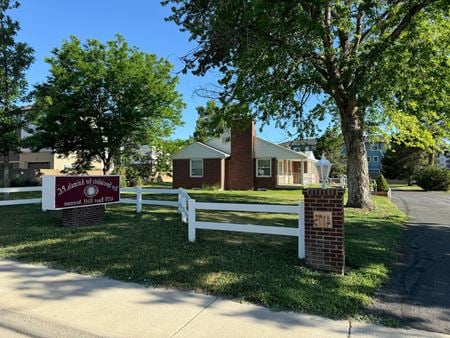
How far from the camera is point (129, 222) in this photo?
1100cm

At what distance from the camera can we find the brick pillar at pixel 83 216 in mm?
10359

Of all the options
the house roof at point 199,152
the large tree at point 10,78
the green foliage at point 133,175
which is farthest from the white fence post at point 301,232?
the green foliage at point 133,175

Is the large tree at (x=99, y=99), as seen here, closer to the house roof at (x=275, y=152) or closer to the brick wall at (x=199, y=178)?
the brick wall at (x=199, y=178)

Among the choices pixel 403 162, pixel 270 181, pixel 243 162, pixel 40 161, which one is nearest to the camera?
pixel 270 181

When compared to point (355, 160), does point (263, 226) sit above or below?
below

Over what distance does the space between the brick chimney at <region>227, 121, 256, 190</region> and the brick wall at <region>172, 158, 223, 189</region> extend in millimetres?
1223

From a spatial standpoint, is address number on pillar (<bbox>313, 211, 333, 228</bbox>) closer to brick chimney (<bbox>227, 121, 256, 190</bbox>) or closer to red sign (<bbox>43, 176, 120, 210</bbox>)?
red sign (<bbox>43, 176, 120, 210</bbox>)

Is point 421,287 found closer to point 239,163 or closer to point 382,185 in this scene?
point 382,185

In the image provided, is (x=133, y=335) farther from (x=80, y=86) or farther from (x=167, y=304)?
(x=80, y=86)

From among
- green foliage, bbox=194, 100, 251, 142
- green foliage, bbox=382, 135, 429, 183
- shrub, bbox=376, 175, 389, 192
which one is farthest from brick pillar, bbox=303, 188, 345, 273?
green foliage, bbox=382, 135, 429, 183

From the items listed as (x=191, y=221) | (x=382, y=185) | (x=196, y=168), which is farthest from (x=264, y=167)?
(x=191, y=221)

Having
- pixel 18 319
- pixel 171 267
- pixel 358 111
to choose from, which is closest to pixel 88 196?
pixel 171 267

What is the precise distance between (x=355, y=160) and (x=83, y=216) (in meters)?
10.6

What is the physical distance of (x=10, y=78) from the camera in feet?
62.4
